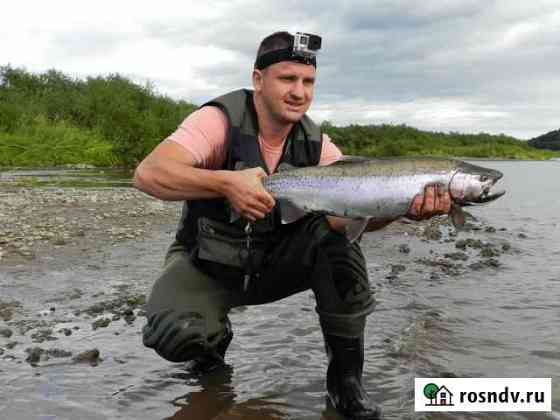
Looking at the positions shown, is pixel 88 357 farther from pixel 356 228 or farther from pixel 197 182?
pixel 356 228

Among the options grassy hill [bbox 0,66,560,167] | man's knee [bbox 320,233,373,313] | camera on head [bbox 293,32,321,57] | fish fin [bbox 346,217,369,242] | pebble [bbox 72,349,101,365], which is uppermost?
grassy hill [bbox 0,66,560,167]

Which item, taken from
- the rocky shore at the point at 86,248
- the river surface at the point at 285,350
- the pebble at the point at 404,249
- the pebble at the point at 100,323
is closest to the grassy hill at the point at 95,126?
the rocky shore at the point at 86,248

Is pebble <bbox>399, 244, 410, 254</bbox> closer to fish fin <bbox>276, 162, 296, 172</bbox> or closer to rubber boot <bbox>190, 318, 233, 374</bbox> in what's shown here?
rubber boot <bbox>190, 318, 233, 374</bbox>

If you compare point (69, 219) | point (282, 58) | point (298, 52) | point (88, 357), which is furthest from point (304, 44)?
point (69, 219)

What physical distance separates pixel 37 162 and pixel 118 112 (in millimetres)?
10834

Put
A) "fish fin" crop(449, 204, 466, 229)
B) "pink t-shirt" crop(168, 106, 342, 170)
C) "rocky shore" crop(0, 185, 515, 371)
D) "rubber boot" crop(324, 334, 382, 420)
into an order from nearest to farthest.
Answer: "rubber boot" crop(324, 334, 382, 420) < "fish fin" crop(449, 204, 466, 229) < "pink t-shirt" crop(168, 106, 342, 170) < "rocky shore" crop(0, 185, 515, 371)

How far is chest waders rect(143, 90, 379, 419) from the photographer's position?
14.4ft

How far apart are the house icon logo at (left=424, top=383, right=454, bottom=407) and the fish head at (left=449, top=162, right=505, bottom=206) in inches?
56.8

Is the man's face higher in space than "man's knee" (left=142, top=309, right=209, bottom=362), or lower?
higher

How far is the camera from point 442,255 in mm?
10977

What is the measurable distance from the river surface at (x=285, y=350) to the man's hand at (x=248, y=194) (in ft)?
4.74

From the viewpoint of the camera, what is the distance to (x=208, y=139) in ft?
15.3

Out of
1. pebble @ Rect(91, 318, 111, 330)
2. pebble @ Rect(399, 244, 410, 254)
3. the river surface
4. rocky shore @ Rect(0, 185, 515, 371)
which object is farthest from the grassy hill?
pebble @ Rect(91, 318, 111, 330)
